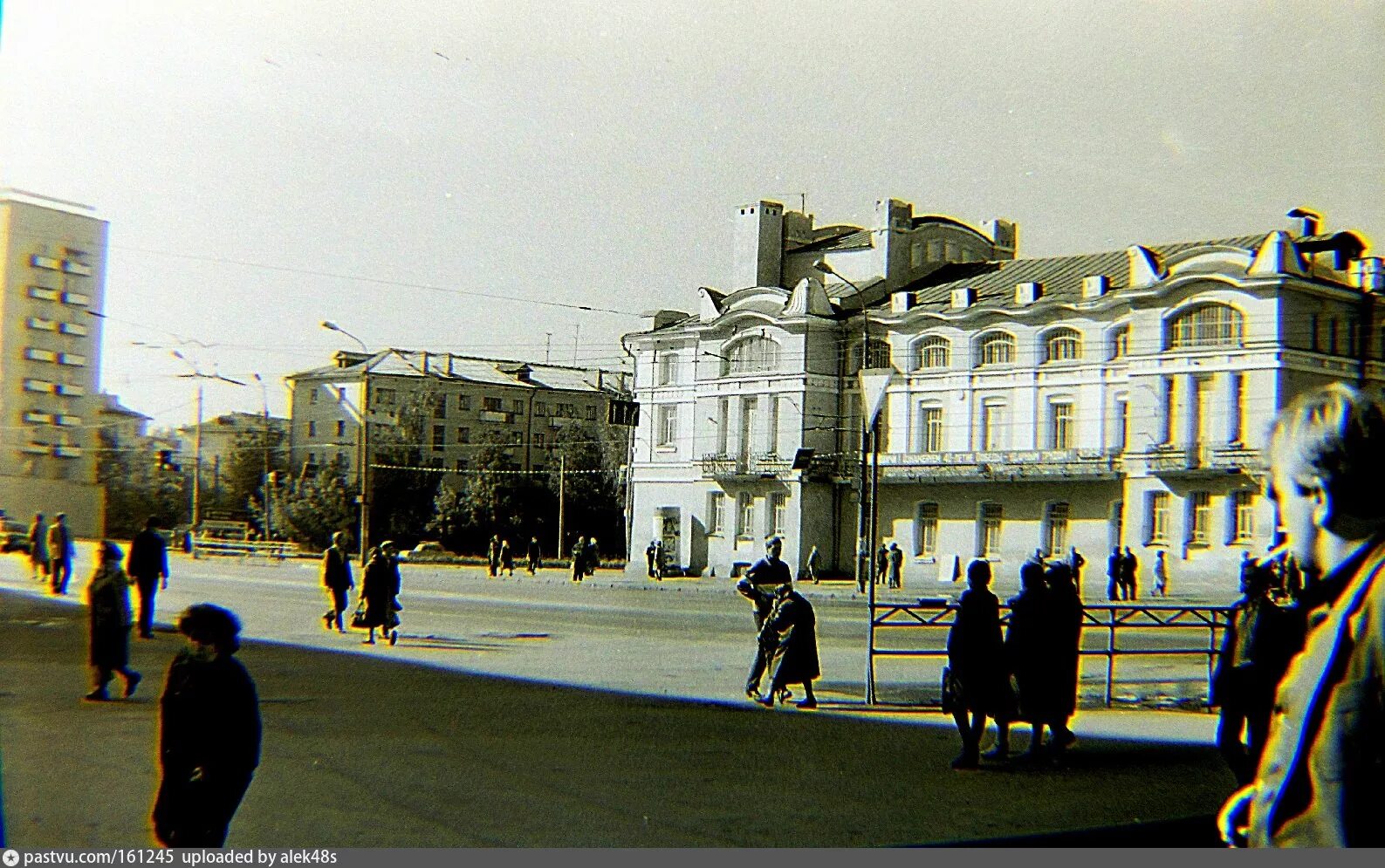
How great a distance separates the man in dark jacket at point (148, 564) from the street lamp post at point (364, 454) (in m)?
1.25

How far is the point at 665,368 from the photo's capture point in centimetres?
944

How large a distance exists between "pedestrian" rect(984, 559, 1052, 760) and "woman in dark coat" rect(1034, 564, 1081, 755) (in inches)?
0.9

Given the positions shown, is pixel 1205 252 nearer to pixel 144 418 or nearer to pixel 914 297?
pixel 914 297

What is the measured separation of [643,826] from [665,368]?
14.0 ft

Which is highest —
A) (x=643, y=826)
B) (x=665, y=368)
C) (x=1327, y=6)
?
(x=1327, y=6)

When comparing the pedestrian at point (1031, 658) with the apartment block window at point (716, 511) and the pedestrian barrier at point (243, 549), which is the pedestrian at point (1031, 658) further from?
the pedestrian barrier at point (243, 549)

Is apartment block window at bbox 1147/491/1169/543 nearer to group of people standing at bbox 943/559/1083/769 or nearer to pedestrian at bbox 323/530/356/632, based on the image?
group of people standing at bbox 943/559/1083/769

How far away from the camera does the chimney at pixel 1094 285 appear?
9.55 m

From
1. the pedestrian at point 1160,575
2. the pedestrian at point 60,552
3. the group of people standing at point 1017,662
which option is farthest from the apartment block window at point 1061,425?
the pedestrian at point 60,552

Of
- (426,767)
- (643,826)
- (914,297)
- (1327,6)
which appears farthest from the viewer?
(914,297)

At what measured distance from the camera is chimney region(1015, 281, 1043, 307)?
9797 mm

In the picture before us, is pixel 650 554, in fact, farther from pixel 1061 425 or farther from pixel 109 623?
pixel 109 623

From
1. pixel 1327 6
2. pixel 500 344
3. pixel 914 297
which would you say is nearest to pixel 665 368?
pixel 500 344

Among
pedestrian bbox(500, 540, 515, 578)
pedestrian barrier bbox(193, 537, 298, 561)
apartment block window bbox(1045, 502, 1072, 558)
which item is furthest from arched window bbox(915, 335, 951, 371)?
pedestrian barrier bbox(193, 537, 298, 561)
